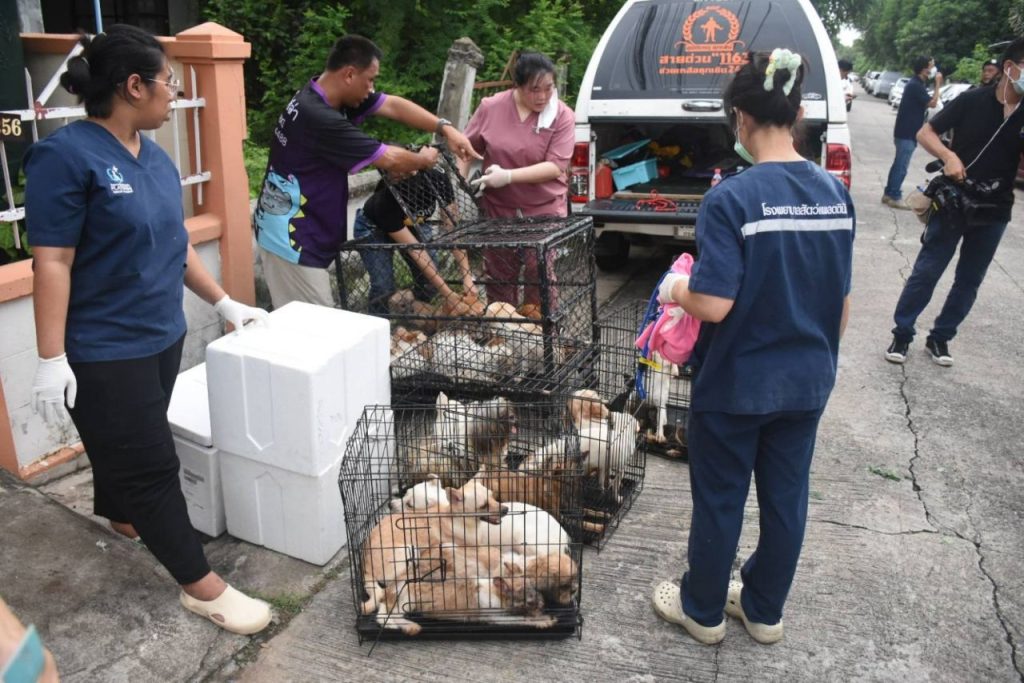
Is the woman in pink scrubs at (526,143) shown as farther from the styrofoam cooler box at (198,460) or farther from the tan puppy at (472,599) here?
the tan puppy at (472,599)

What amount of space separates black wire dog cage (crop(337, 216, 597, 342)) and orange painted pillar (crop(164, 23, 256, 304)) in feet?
3.07

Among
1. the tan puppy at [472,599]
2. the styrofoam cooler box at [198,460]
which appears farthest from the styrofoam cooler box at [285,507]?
the tan puppy at [472,599]

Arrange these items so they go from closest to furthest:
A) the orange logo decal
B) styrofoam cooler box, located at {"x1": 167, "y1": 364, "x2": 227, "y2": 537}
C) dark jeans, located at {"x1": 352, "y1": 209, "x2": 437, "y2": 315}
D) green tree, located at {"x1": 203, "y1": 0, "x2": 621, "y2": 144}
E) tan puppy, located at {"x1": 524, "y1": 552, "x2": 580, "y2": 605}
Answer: tan puppy, located at {"x1": 524, "y1": 552, "x2": 580, "y2": 605}, styrofoam cooler box, located at {"x1": 167, "y1": 364, "x2": 227, "y2": 537}, dark jeans, located at {"x1": 352, "y1": 209, "x2": 437, "y2": 315}, the orange logo decal, green tree, located at {"x1": 203, "y1": 0, "x2": 621, "y2": 144}

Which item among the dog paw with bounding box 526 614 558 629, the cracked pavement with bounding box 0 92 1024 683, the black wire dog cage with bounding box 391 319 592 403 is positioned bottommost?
the cracked pavement with bounding box 0 92 1024 683

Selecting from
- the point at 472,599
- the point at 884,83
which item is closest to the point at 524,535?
the point at 472,599

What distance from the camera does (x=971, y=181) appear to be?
491cm

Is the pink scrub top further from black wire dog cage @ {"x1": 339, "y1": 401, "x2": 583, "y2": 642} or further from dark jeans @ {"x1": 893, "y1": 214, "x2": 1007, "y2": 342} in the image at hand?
dark jeans @ {"x1": 893, "y1": 214, "x2": 1007, "y2": 342}

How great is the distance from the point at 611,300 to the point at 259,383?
13.2 ft

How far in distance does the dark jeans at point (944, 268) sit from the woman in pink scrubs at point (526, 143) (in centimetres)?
231

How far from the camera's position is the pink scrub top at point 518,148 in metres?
4.67

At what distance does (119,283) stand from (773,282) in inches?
77.9

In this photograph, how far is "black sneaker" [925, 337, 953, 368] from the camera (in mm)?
5363

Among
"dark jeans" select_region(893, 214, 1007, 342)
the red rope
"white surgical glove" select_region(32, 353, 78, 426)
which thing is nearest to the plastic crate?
the red rope

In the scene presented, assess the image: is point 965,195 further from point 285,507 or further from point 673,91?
point 285,507
